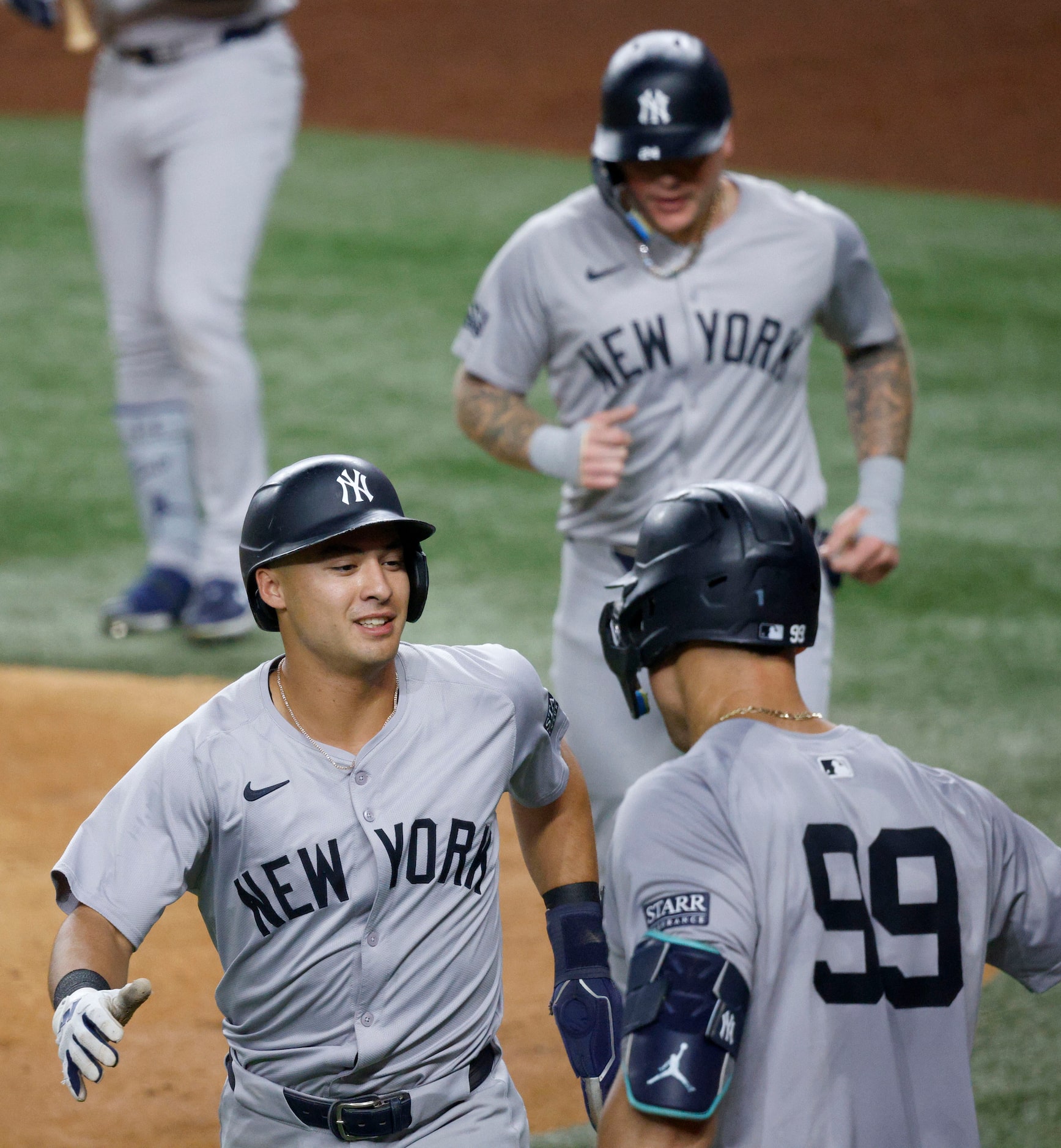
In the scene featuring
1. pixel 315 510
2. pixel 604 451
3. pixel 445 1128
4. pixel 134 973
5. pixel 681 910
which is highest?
pixel 315 510

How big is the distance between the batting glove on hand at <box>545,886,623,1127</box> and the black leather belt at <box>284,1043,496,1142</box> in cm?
29

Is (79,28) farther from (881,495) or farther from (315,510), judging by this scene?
(315,510)

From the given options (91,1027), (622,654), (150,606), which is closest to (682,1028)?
(622,654)

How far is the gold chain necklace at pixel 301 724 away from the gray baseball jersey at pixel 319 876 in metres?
0.01

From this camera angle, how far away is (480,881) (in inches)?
115

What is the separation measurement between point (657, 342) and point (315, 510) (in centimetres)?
162

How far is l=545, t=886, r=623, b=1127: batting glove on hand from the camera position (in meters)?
2.84

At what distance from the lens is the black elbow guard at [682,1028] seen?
1.92 metres

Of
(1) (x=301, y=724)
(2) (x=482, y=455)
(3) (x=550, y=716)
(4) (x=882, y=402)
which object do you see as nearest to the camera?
(1) (x=301, y=724)

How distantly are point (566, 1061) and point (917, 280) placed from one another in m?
9.56

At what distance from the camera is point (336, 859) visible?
275 centimetres

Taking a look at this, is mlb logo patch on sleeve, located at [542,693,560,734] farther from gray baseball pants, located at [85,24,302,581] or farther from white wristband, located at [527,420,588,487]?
gray baseball pants, located at [85,24,302,581]

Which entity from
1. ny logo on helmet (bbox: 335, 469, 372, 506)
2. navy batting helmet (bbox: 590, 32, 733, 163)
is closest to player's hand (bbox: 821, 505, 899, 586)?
navy batting helmet (bbox: 590, 32, 733, 163)

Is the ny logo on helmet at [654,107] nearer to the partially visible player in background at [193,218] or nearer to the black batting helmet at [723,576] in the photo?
the black batting helmet at [723,576]
